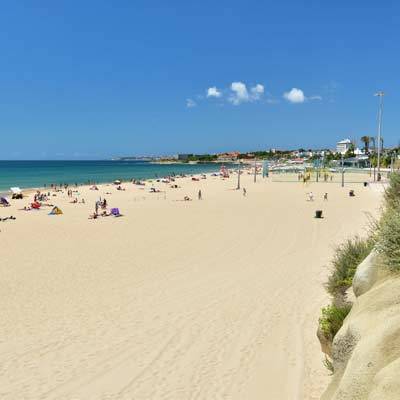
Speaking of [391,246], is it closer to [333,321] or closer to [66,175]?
[333,321]

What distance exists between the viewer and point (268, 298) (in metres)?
8.93

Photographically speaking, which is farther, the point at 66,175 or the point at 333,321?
the point at 66,175

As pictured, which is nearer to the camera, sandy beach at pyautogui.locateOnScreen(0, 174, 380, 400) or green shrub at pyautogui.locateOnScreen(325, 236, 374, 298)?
sandy beach at pyautogui.locateOnScreen(0, 174, 380, 400)

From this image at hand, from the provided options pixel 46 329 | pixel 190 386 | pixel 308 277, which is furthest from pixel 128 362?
pixel 308 277

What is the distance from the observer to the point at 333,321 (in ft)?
17.8

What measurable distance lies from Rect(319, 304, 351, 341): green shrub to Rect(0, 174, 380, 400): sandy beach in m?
0.47

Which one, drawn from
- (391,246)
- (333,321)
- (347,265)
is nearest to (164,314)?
(347,265)

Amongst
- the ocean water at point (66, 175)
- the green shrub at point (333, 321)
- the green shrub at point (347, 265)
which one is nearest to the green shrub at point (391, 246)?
the green shrub at point (333, 321)

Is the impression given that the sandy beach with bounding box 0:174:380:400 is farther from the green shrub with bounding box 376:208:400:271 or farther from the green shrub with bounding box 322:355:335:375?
the green shrub with bounding box 376:208:400:271

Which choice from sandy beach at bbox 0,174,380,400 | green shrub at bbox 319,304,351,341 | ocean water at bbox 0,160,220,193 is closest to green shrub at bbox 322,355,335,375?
sandy beach at bbox 0,174,380,400

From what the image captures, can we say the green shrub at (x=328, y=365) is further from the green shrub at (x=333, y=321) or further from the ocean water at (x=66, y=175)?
the ocean water at (x=66, y=175)

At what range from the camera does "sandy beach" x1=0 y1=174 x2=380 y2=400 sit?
555 cm

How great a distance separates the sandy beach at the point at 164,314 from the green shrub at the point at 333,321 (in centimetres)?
47

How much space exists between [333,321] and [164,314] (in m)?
3.70
